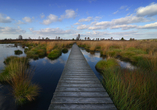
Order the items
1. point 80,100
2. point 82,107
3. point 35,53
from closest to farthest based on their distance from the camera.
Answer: point 82,107, point 80,100, point 35,53

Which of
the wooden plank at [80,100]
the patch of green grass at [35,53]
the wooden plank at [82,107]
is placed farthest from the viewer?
the patch of green grass at [35,53]

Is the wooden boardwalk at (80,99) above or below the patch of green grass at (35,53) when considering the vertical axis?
below

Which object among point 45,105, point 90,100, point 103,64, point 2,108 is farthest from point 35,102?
point 103,64

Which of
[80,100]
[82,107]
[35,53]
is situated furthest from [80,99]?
[35,53]

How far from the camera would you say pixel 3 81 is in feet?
15.3

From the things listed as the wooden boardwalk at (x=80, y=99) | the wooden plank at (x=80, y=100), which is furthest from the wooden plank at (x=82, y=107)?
the wooden plank at (x=80, y=100)

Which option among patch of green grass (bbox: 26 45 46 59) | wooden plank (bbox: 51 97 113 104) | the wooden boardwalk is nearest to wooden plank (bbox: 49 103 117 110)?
the wooden boardwalk

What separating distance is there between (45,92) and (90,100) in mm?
2782

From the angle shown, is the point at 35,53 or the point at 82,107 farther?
the point at 35,53

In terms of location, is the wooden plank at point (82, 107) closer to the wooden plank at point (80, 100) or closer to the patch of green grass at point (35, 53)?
the wooden plank at point (80, 100)

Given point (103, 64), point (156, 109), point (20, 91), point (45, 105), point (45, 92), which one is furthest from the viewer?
point (103, 64)

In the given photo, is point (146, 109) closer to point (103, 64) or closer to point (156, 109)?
point (156, 109)

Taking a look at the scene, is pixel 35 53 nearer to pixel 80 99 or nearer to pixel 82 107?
pixel 80 99

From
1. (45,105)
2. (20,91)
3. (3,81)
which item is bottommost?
(45,105)
